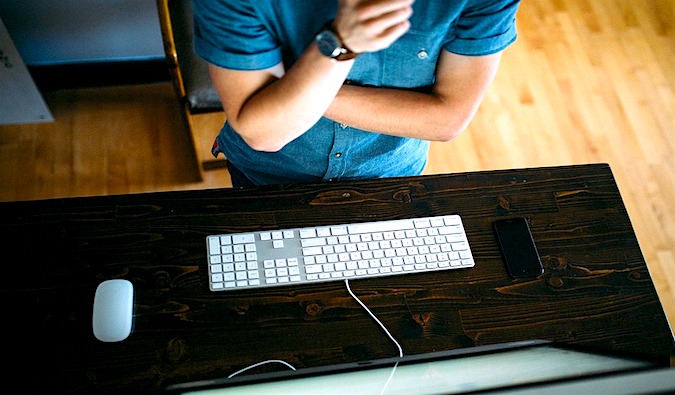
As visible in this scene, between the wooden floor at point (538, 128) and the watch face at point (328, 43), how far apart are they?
4.55ft

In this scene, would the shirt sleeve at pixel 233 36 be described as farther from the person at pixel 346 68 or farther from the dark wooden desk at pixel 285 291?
the dark wooden desk at pixel 285 291

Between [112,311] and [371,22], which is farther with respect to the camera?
[112,311]

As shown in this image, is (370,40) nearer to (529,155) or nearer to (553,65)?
(529,155)

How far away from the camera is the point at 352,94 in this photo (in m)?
1.12

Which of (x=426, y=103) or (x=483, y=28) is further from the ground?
(x=483, y=28)

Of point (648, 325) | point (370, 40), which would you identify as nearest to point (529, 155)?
point (648, 325)

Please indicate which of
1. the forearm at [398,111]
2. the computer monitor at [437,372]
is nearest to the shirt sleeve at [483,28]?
the forearm at [398,111]

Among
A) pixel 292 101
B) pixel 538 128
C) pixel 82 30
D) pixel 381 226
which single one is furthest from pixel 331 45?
pixel 538 128

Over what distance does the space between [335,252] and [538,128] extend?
1.65 meters

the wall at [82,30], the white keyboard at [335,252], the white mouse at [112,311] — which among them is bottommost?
the wall at [82,30]

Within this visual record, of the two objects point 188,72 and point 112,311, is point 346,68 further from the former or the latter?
point 188,72

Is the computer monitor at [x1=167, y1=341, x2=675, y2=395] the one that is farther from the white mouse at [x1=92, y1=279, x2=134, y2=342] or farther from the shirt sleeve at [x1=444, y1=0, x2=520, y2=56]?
the shirt sleeve at [x1=444, y1=0, x2=520, y2=56]

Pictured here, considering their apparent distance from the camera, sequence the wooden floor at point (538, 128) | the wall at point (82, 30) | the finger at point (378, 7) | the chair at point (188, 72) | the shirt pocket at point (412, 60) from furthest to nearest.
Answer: the wooden floor at point (538, 128), the wall at point (82, 30), the chair at point (188, 72), the shirt pocket at point (412, 60), the finger at point (378, 7)

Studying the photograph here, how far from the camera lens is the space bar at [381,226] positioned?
1.19 meters
